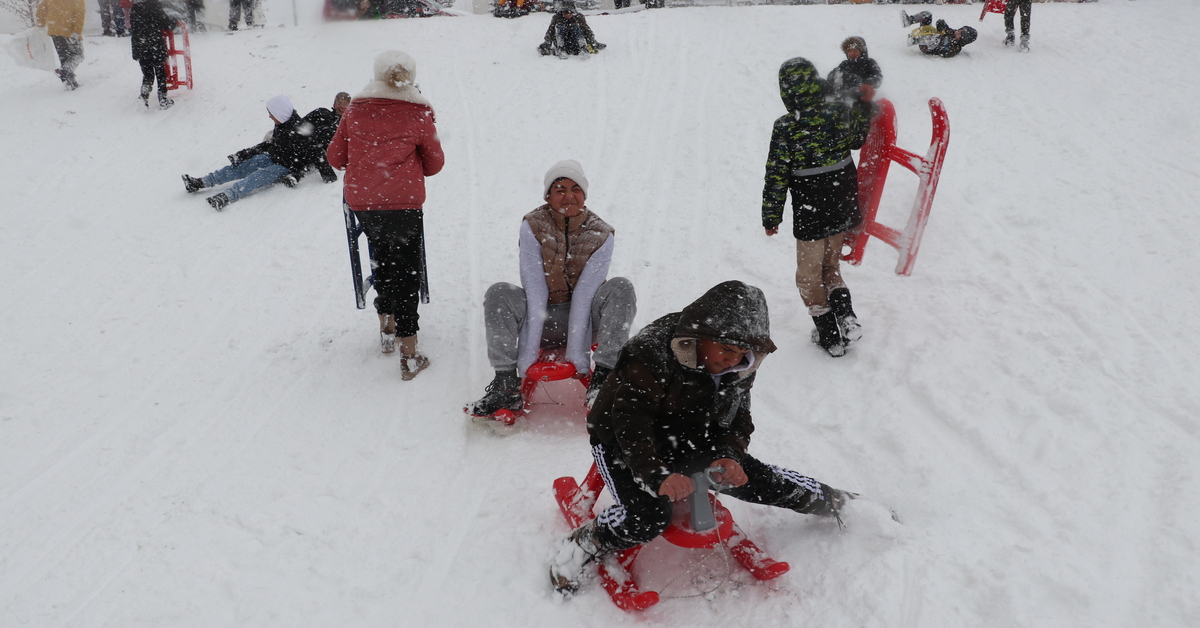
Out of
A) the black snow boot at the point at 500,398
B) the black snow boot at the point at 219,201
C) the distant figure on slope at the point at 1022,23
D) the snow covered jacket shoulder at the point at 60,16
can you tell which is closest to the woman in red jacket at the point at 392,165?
the black snow boot at the point at 500,398

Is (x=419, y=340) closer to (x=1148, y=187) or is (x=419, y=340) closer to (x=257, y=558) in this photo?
(x=257, y=558)

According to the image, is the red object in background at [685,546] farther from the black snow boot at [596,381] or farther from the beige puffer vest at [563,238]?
the beige puffer vest at [563,238]

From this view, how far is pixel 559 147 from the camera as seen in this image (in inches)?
318

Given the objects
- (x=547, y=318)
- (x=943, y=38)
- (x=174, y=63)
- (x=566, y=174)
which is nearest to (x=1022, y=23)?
(x=943, y=38)

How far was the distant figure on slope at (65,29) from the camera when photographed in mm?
9992

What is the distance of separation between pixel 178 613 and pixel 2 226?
222 inches

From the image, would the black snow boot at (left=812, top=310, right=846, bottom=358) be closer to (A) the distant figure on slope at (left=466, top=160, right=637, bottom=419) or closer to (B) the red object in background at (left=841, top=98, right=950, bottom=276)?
(B) the red object in background at (left=841, top=98, right=950, bottom=276)

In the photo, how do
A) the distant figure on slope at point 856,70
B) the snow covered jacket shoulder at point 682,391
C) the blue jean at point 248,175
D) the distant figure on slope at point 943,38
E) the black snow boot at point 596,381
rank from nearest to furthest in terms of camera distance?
the snow covered jacket shoulder at point 682,391
the black snow boot at point 596,381
the distant figure on slope at point 856,70
the blue jean at point 248,175
the distant figure on slope at point 943,38

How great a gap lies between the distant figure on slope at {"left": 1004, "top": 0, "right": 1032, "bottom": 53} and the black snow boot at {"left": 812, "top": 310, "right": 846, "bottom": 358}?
8.54 meters

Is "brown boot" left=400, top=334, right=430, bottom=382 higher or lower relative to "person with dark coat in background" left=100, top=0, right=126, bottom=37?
lower

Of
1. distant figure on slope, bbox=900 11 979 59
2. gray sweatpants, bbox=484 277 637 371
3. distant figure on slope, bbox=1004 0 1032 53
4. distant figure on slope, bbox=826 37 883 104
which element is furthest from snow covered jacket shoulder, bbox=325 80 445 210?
distant figure on slope, bbox=1004 0 1032 53

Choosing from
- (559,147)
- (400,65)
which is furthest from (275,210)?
(400,65)

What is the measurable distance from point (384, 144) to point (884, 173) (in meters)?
3.36

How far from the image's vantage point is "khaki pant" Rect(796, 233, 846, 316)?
418cm
